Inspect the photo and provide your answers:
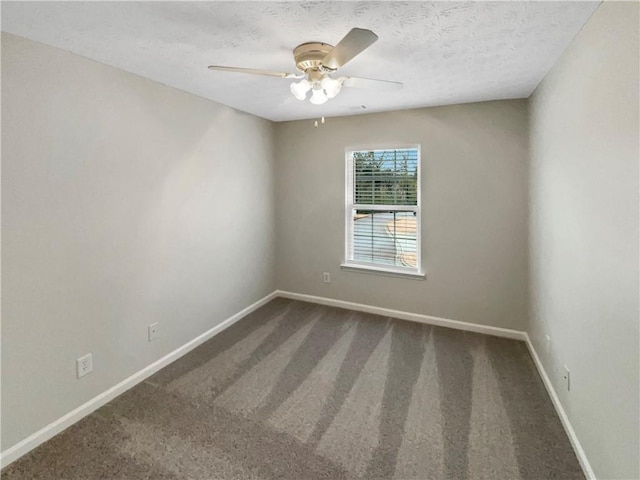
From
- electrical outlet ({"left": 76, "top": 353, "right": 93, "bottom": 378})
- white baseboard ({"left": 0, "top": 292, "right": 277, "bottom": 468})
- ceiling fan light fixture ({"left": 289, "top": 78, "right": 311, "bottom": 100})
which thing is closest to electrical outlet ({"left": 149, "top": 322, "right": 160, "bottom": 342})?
white baseboard ({"left": 0, "top": 292, "right": 277, "bottom": 468})

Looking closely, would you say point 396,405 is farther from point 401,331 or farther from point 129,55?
point 129,55

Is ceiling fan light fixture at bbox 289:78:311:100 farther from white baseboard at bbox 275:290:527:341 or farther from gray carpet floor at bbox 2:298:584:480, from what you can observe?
white baseboard at bbox 275:290:527:341

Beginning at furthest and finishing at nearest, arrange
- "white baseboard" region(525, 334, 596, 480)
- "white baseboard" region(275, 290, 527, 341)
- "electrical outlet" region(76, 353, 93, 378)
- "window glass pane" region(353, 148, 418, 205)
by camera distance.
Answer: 1. "window glass pane" region(353, 148, 418, 205)
2. "white baseboard" region(275, 290, 527, 341)
3. "electrical outlet" region(76, 353, 93, 378)
4. "white baseboard" region(525, 334, 596, 480)

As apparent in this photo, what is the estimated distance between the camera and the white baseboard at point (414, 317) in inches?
121

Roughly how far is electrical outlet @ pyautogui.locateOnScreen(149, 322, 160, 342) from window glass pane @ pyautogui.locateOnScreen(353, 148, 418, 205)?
238cm

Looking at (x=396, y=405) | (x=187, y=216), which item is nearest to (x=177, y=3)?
(x=187, y=216)

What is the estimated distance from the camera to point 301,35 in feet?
5.44

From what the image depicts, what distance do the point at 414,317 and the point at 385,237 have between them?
0.93m

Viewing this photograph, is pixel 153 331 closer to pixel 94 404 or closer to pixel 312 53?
pixel 94 404

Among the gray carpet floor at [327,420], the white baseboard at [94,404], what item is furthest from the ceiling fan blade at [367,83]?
the white baseboard at [94,404]

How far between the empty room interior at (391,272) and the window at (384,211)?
0.05 m

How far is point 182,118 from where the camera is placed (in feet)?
8.64

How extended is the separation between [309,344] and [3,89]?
2664mm

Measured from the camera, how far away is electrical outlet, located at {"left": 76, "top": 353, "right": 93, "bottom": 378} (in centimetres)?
201
